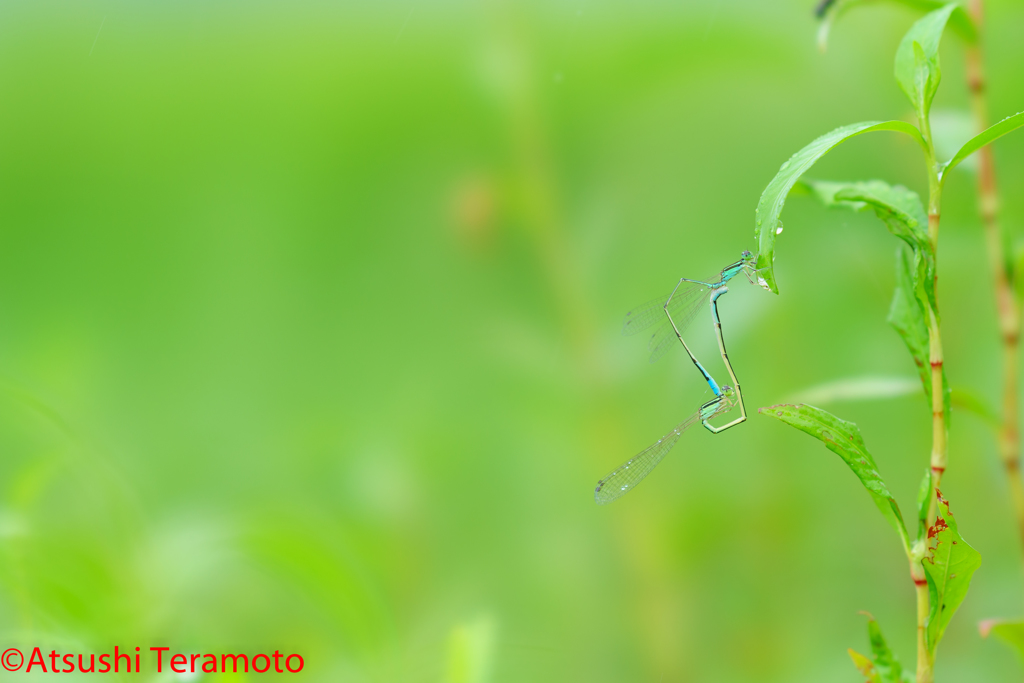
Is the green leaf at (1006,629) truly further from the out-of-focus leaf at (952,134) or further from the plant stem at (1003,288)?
the out-of-focus leaf at (952,134)

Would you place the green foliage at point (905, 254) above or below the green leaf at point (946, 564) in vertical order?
above

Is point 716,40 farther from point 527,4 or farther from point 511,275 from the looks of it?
point 511,275

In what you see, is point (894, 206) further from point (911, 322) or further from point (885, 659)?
point (885, 659)

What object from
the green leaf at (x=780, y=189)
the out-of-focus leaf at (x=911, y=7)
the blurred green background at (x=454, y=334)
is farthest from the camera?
the blurred green background at (x=454, y=334)

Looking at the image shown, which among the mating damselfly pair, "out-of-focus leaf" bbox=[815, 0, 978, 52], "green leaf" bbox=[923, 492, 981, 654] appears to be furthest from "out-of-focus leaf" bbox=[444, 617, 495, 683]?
"out-of-focus leaf" bbox=[815, 0, 978, 52]

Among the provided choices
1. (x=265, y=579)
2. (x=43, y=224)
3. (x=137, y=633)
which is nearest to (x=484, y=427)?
(x=265, y=579)

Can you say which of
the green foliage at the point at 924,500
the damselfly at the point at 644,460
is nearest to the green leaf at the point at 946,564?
the green foliage at the point at 924,500
